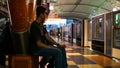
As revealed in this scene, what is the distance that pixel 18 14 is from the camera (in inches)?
142

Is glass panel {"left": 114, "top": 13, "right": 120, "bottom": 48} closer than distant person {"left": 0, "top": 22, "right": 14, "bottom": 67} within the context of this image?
No

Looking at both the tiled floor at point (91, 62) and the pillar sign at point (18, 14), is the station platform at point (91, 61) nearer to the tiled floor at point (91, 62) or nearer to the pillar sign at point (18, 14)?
the tiled floor at point (91, 62)

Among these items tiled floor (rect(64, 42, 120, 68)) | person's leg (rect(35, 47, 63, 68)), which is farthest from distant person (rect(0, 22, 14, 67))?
tiled floor (rect(64, 42, 120, 68))

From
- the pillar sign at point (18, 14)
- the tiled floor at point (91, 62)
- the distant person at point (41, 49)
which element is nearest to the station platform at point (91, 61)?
the tiled floor at point (91, 62)

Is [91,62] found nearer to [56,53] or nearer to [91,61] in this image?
[91,61]

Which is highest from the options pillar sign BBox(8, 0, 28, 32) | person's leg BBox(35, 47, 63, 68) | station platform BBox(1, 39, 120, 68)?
pillar sign BBox(8, 0, 28, 32)

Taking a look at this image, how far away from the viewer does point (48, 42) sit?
15.5 feet

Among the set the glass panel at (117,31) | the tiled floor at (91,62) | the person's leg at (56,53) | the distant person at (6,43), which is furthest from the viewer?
the glass panel at (117,31)

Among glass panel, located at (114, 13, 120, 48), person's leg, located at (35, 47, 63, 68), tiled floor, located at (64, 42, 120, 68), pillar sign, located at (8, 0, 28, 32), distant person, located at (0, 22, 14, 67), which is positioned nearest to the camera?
pillar sign, located at (8, 0, 28, 32)

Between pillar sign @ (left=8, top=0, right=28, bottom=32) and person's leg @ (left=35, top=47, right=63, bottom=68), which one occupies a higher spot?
pillar sign @ (left=8, top=0, right=28, bottom=32)

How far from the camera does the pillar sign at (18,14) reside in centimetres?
357

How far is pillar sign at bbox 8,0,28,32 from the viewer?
3.57 m

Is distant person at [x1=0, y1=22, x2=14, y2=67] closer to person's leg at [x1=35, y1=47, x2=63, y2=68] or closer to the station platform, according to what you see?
person's leg at [x1=35, y1=47, x2=63, y2=68]

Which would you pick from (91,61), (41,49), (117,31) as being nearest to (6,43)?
(41,49)
